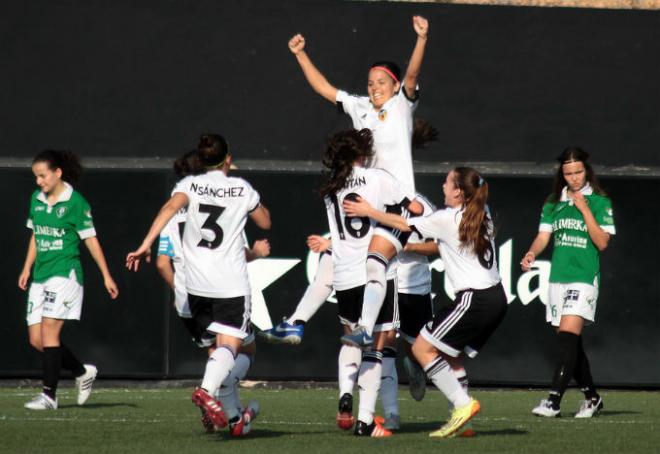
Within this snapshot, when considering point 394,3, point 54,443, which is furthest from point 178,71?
point 54,443

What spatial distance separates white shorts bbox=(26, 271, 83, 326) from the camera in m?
11.0

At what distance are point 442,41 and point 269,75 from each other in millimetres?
1801

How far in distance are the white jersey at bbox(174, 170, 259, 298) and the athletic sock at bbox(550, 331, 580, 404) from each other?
2882 mm

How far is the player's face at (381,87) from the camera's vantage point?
929cm

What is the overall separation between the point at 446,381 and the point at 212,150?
1947 mm

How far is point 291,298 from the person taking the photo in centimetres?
1349

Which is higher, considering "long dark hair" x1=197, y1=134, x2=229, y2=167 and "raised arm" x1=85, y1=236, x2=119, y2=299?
"long dark hair" x1=197, y1=134, x2=229, y2=167

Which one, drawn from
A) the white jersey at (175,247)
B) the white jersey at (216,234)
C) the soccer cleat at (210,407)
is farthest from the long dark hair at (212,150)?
the white jersey at (175,247)

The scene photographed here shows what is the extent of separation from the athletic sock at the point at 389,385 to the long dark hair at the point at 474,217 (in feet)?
3.69

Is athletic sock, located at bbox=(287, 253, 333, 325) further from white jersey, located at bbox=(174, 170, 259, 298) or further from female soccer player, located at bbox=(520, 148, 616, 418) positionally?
female soccer player, located at bbox=(520, 148, 616, 418)

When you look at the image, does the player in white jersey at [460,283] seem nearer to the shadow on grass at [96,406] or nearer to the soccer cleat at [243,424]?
the soccer cleat at [243,424]

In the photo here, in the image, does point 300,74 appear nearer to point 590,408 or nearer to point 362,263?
point 590,408

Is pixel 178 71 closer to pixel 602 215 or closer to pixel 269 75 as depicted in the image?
pixel 269 75

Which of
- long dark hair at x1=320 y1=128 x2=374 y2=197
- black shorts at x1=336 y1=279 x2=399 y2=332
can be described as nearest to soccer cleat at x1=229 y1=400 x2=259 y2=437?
black shorts at x1=336 y1=279 x2=399 y2=332
